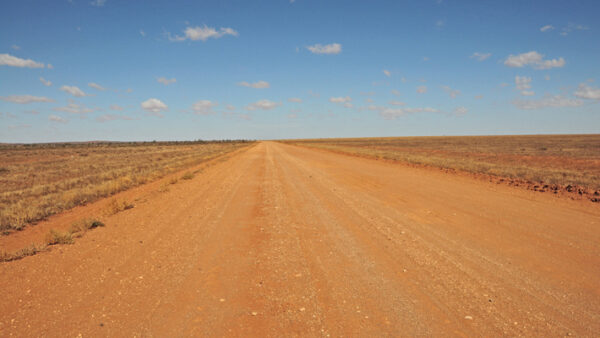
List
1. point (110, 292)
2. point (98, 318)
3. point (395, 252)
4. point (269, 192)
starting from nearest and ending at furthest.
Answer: point (98, 318) < point (110, 292) < point (395, 252) < point (269, 192)

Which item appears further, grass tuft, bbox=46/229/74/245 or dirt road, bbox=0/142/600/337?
grass tuft, bbox=46/229/74/245

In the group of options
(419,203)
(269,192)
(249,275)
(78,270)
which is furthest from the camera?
(269,192)

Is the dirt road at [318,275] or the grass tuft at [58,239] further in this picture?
the grass tuft at [58,239]

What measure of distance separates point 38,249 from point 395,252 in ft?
22.3

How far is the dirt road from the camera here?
3.33 metres

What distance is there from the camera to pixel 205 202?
966cm

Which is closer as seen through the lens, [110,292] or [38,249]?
[110,292]

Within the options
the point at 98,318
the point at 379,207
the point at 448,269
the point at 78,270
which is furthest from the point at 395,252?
the point at 78,270

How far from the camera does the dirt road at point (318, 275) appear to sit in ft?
10.9

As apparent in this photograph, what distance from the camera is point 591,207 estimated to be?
28.2 ft

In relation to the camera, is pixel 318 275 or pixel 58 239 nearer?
pixel 318 275

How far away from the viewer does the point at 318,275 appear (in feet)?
14.5

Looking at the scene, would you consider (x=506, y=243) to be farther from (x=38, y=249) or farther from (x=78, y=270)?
(x=38, y=249)

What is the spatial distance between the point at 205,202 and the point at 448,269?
739 centimetres
